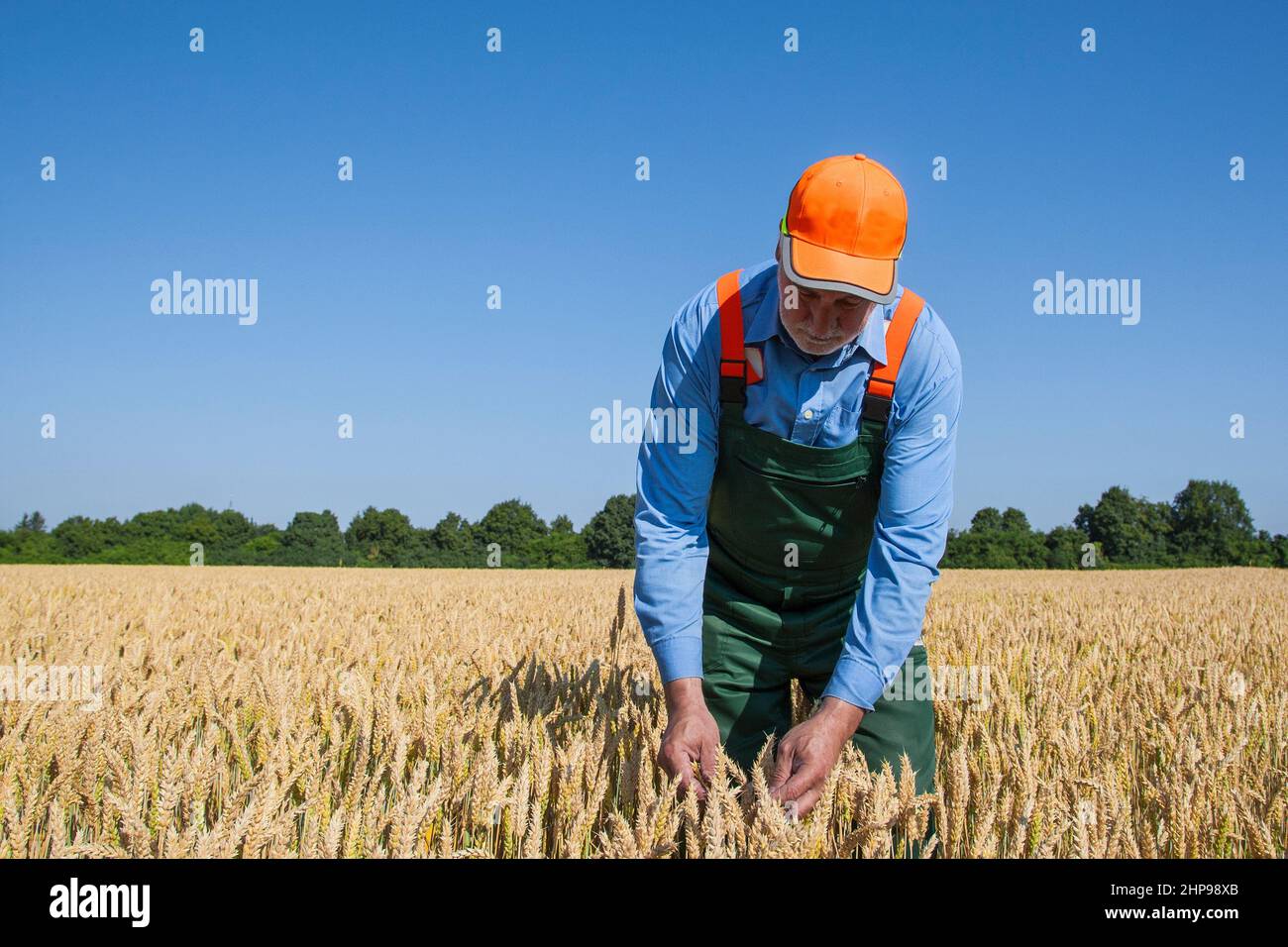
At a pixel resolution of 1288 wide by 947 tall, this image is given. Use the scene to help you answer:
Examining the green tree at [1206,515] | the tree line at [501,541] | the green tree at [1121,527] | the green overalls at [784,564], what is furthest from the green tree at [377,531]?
the green tree at [1206,515]

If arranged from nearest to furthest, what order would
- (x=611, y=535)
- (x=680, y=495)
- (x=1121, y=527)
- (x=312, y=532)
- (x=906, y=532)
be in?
(x=906, y=532) < (x=680, y=495) < (x=611, y=535) < (x=312, y=532) < (x=1121, y=527)

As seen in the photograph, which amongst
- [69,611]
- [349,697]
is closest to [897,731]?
[349,697]

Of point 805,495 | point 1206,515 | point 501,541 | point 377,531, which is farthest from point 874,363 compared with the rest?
point 1206,515

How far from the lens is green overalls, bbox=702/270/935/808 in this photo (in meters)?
3.04

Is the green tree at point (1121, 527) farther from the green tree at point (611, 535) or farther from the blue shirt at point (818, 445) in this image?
the blue shirt at point (818, 445)

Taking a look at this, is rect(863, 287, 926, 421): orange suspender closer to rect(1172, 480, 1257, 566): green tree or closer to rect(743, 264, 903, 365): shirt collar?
rect(743, 264, 903, 365): shirt collar

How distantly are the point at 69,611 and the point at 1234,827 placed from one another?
806 cm

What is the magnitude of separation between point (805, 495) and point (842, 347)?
1.91ft

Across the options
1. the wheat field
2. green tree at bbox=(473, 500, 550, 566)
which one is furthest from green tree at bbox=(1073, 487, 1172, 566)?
the wheat field

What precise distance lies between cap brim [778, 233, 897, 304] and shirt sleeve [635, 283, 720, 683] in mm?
541

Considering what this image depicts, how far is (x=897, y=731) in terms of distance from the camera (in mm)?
3178

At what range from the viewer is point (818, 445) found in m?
3.16

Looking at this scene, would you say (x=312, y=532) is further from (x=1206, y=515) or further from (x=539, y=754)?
(x=1206, y=515)
